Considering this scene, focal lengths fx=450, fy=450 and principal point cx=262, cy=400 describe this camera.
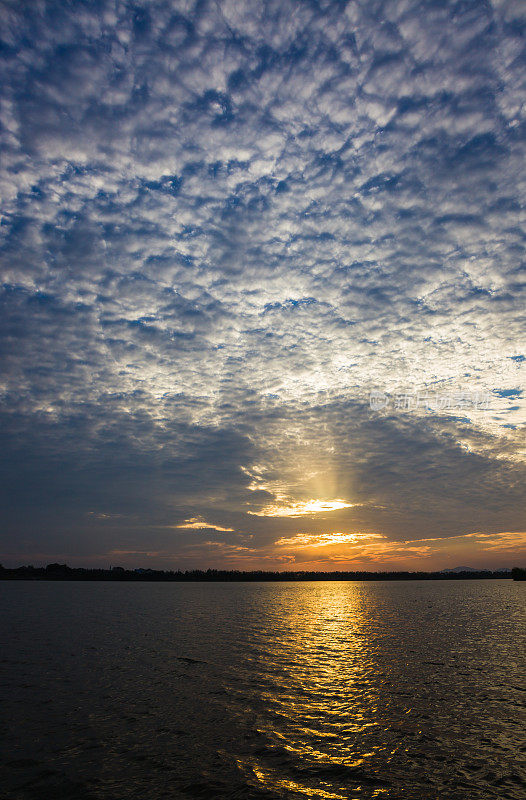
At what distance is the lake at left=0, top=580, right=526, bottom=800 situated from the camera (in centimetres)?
1641

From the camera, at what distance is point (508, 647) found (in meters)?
46.8

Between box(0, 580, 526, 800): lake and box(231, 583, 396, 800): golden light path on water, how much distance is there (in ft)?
0.32

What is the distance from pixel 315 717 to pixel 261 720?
296cm

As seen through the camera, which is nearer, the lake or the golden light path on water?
the lake

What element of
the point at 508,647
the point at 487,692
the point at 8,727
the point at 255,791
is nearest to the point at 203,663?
the point at 8,727

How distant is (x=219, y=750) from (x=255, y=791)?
4.37 metres

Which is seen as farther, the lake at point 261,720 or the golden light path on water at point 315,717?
the golden light path on water at point 315,717

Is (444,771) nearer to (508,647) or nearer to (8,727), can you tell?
(8,727)

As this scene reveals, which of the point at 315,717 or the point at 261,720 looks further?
the point at 315,717

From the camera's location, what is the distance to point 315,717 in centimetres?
2398

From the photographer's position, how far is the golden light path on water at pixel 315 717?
54.7 feet

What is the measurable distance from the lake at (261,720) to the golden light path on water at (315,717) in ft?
0.32

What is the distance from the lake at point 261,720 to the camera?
16406mm

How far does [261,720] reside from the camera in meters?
23.3
